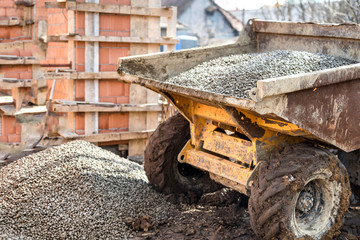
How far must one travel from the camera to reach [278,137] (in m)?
4.76

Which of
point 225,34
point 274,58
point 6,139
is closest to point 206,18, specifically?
point 225,34

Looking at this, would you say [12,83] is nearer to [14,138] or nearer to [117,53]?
[14,138]

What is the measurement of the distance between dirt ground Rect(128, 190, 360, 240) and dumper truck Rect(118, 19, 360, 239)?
A: 15.2 inches

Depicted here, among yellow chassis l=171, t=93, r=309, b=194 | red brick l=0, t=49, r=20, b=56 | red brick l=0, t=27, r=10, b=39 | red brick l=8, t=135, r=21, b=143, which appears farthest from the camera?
red brick l=0, t=27, r=10, b=39

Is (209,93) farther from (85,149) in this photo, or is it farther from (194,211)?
(85,149)

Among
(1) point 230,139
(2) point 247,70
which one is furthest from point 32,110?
(2) point 247,70

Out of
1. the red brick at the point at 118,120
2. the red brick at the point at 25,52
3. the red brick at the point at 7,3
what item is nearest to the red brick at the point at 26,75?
the red brick at the point at 25,52

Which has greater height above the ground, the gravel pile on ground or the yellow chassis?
the yellow chassis

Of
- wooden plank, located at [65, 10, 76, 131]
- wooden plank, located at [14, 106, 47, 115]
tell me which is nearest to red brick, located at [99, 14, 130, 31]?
wooden plank, located at [65, 10, 76, 131]

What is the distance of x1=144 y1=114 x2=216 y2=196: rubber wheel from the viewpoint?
19.0 feet

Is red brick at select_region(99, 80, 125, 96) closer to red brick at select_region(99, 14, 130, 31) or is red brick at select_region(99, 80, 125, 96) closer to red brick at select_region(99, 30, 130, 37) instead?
red brick at select_region(99, 30, 130, 37)

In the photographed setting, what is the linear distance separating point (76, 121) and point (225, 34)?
3070cm

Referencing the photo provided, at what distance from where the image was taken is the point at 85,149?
6.53 m

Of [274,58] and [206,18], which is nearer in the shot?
[274,58]
